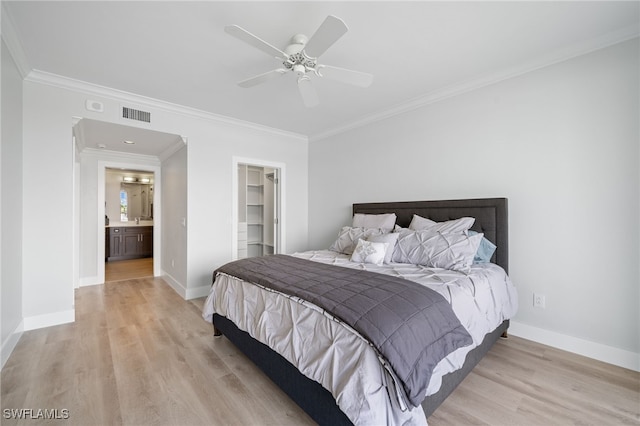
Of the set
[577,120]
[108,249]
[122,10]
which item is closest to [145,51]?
[122,10]

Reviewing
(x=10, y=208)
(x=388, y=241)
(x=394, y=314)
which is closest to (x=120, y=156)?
(x=10, y=208)

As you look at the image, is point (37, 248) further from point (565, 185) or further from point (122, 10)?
point (565, 185)

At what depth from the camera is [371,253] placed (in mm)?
2717

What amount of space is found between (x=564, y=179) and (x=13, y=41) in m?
4.79

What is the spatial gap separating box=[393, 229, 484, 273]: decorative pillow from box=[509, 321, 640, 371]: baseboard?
37.2 inches

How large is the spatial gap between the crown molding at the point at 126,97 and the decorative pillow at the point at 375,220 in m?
2.23

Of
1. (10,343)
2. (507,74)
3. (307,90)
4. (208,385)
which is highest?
(507,74)

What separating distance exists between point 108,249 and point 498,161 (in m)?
8.04

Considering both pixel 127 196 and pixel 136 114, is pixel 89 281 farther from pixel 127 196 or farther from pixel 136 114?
pixel 127 196

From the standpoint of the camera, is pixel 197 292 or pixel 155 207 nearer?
pixel 197 292

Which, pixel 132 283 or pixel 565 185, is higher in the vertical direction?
pixel 565 185

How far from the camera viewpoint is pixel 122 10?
192cm

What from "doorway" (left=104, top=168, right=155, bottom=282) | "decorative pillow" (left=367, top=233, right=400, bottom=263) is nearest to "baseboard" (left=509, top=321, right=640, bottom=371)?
"decorative pillow" (left=367, top=233, right=400, bottom=263)

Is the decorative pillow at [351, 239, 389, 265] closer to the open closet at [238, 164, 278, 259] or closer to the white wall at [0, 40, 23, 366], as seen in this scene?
the open closet at [238, 164, 278, 259]
